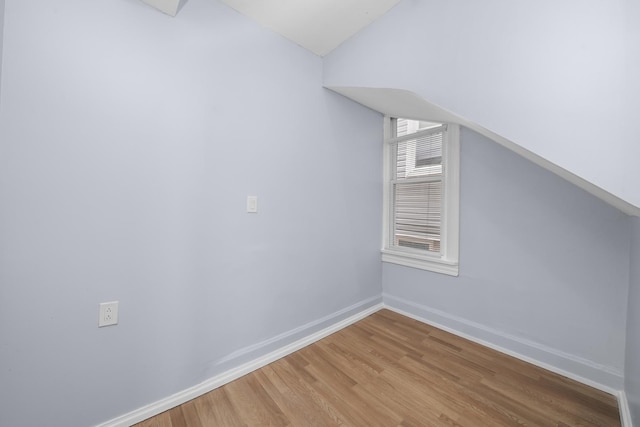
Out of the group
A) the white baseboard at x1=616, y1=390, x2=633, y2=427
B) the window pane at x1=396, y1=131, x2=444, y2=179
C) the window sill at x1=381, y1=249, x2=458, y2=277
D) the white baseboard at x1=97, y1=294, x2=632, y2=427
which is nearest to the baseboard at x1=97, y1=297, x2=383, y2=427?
the white baseboard at x1=97, y1=294, x2=632, y2=427

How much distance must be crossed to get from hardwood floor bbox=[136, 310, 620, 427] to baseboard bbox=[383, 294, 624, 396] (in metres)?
0.06

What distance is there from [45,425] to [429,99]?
2585 mm

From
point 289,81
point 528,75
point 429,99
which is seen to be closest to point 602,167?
point 528,75

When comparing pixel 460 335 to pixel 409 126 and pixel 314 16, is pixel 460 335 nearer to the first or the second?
pixel 409 126

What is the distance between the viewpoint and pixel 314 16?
1.69m

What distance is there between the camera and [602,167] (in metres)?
0.89

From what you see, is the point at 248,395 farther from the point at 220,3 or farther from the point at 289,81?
the point at 220,3

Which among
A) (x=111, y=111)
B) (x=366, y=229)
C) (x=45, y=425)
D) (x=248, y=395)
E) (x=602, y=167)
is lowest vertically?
(x=248, y=395)

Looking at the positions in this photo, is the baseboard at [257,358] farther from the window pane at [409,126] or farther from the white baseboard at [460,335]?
the window pane at [409,126]

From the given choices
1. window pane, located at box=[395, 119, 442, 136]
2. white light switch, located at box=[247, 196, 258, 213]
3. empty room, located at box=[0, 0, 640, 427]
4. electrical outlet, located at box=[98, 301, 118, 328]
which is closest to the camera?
empty room, located at box=[0, 0, 640, 427]

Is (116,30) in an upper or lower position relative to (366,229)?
upper

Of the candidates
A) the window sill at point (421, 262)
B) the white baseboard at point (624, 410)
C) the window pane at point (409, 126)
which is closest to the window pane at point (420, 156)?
the window pane at point (409, 126)

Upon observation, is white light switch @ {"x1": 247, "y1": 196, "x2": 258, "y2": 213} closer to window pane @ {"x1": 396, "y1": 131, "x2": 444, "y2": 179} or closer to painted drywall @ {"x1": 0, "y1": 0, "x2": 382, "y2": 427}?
painted drywall @ {"x1": 0, "y1": 0, "x2": 382, "y2": 427}

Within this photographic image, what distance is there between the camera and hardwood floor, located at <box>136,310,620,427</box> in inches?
52.6
